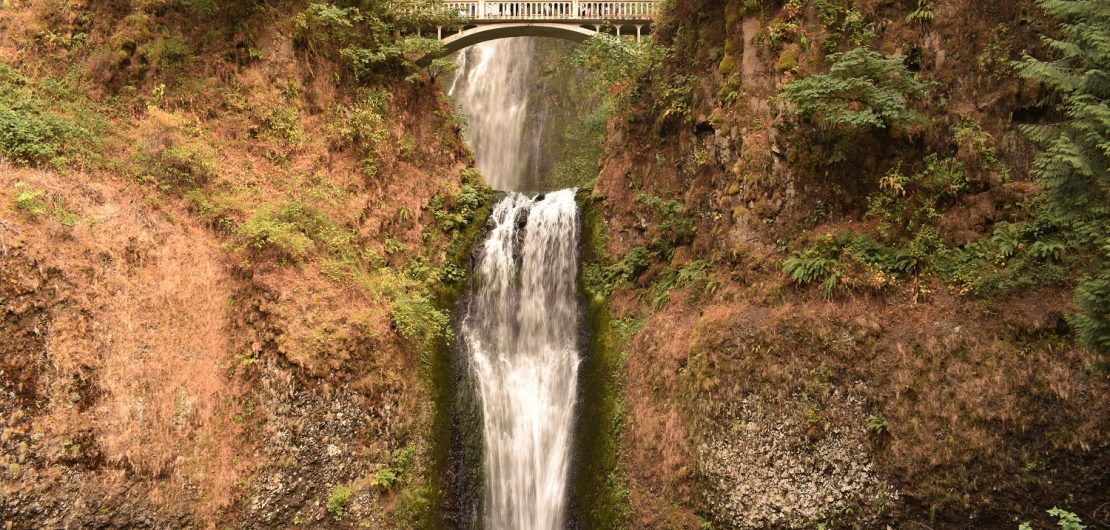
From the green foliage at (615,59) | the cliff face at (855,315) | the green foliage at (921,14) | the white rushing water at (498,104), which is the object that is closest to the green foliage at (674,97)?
the cliff face at (855,315)

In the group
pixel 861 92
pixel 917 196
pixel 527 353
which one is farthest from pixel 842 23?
pixel 527 353

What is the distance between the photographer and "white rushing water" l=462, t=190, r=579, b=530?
12586 mm

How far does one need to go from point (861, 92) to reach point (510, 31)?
13.9 m

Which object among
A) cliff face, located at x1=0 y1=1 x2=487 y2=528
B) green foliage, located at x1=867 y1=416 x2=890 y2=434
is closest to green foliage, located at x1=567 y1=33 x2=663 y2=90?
cliff face, located at x1=0 y1=1 x2=487 y2=528

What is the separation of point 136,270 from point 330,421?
426 cm

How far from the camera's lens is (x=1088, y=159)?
7.29 meters

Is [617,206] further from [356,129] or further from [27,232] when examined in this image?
[27,232]

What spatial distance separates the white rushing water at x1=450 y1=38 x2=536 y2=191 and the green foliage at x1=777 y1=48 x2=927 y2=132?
846 inches

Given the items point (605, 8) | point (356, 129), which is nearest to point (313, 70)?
point (356, 129)

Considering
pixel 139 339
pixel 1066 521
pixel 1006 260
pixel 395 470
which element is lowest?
pixel 395 470

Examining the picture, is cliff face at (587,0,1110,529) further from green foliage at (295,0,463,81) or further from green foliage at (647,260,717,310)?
green foliage at (295,0,463,81)

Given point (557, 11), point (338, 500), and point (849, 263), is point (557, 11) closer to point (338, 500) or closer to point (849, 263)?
point (849, 263)

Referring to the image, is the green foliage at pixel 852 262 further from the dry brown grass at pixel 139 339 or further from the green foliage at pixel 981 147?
the dry brown grass at pixel 139 339

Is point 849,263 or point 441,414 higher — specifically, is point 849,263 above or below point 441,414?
above
